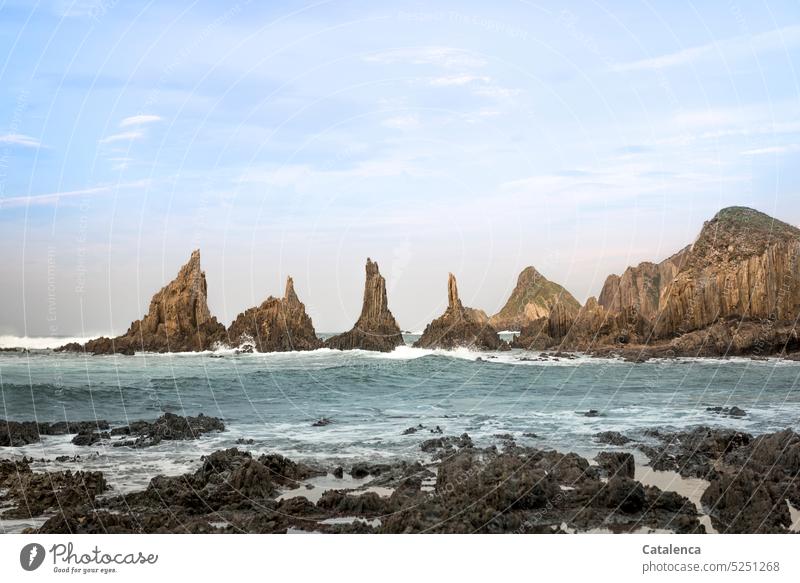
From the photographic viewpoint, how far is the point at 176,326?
201ft

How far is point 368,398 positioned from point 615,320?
35.7 meters

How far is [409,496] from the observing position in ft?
45.9

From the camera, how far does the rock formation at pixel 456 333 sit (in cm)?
6159

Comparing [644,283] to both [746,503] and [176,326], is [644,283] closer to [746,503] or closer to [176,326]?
[176,326]

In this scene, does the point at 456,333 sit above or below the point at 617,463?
above

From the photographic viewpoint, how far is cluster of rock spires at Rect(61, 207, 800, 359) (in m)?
55.8

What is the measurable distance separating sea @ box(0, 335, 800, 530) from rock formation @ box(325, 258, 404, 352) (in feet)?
10.4

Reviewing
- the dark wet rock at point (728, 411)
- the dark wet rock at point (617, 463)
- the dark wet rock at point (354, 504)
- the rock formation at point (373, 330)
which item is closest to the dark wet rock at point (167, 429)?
the dark wet rock at point (354, 504)

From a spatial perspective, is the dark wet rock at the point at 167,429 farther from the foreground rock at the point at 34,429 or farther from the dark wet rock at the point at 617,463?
the dark wet rock at the point at 617,463

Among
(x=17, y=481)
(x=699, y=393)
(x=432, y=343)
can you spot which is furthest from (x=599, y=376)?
(x=17, y=481)

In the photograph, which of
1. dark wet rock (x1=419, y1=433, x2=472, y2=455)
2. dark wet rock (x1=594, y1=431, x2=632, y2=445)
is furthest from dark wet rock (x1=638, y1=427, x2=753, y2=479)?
dark wet rock (x1=419, y1=433, x2=472, y2=455)

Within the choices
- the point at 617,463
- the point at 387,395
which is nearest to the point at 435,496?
the point at 617,463

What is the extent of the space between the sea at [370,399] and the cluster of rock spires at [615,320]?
4542 mm

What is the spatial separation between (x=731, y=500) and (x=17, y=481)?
14.2 m
